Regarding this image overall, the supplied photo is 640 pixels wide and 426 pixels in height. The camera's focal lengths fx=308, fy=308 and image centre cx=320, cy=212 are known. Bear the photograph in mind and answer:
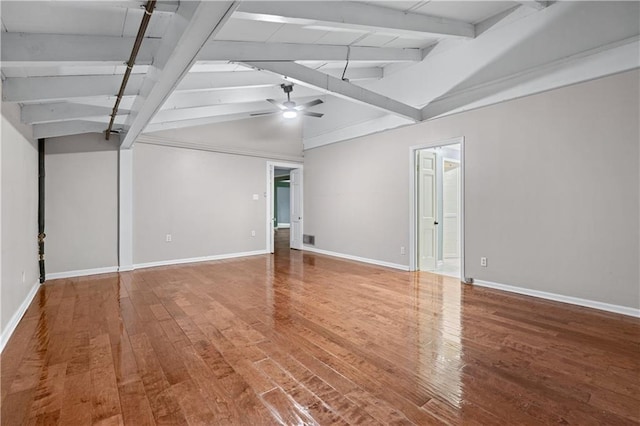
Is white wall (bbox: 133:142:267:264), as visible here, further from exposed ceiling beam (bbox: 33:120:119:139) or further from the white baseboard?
the white baseboard

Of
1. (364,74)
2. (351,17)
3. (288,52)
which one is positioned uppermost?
(364,74)

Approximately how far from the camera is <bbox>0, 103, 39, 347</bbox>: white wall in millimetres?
2783

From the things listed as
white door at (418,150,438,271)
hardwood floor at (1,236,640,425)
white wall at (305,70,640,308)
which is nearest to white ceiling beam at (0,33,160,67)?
hardwood floor at (1,236,640,425)

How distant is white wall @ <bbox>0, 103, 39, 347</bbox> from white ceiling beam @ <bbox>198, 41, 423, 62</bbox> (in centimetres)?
199

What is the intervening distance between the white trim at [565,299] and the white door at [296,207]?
184 inches

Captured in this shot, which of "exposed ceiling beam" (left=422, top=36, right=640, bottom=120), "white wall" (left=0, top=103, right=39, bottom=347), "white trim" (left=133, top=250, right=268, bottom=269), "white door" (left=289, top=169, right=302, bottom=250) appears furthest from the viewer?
"white door" (left=289, top=169, right=302, bottom=250)

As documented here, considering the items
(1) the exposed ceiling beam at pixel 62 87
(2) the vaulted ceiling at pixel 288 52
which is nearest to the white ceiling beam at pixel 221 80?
(2) the vaulted ceiling at pixel 288 52

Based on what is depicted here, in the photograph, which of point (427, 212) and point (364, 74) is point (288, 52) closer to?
point (364, 74)

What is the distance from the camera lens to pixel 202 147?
6.48 meters

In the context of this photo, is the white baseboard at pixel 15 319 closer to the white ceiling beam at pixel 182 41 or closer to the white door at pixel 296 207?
the white ceiling beam at pixel 182 41

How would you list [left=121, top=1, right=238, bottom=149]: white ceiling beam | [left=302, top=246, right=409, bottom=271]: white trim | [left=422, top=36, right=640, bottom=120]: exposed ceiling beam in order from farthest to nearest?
1. [left=302, top=246, right=409, bottom=271]: white trim
2. [left=422, top=36, right=640, bottom=120]: exposed ceiling beam
3. [left=121, top=1, right=238, bottom=149]: white ceiling beam

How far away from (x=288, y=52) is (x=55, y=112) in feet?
9.23

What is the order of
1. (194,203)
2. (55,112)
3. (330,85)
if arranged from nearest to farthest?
(55,112) → (330,85) → (194,203)

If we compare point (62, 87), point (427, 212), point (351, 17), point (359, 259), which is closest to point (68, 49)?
point (62, 87)
